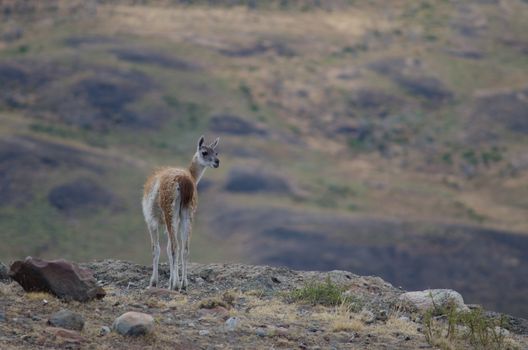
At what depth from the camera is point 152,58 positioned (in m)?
114

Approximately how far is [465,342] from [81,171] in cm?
7821

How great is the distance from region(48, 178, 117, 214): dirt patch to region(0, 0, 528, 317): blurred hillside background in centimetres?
18

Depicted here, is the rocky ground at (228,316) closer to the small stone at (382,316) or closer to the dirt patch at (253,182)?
the small stone at (382,316)

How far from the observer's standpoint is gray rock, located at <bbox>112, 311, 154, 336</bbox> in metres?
15.9

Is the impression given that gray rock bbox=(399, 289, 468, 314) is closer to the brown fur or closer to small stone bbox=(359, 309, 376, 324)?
small stone bbox=(359, 309, 376, 324)

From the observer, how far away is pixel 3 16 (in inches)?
4993

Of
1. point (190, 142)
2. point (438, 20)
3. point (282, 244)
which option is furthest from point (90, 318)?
point (438, 20)

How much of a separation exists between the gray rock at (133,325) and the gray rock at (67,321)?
49 cm

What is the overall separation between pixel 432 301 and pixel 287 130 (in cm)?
8920

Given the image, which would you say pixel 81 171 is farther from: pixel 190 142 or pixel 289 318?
pixel 289 318

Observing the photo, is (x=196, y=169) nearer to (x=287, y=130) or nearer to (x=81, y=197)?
(x=81, y=197)

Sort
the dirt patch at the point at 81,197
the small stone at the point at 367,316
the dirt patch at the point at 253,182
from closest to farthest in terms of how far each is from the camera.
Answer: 1. the small stone at the point at 367,316
2. the dirt patch at the point at 81,197
3. the dirt patch at the point at 253,182

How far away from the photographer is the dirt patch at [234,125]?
104938mm

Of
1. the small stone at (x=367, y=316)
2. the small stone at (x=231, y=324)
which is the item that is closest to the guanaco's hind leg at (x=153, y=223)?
the small stone at (x=231, y=324)
